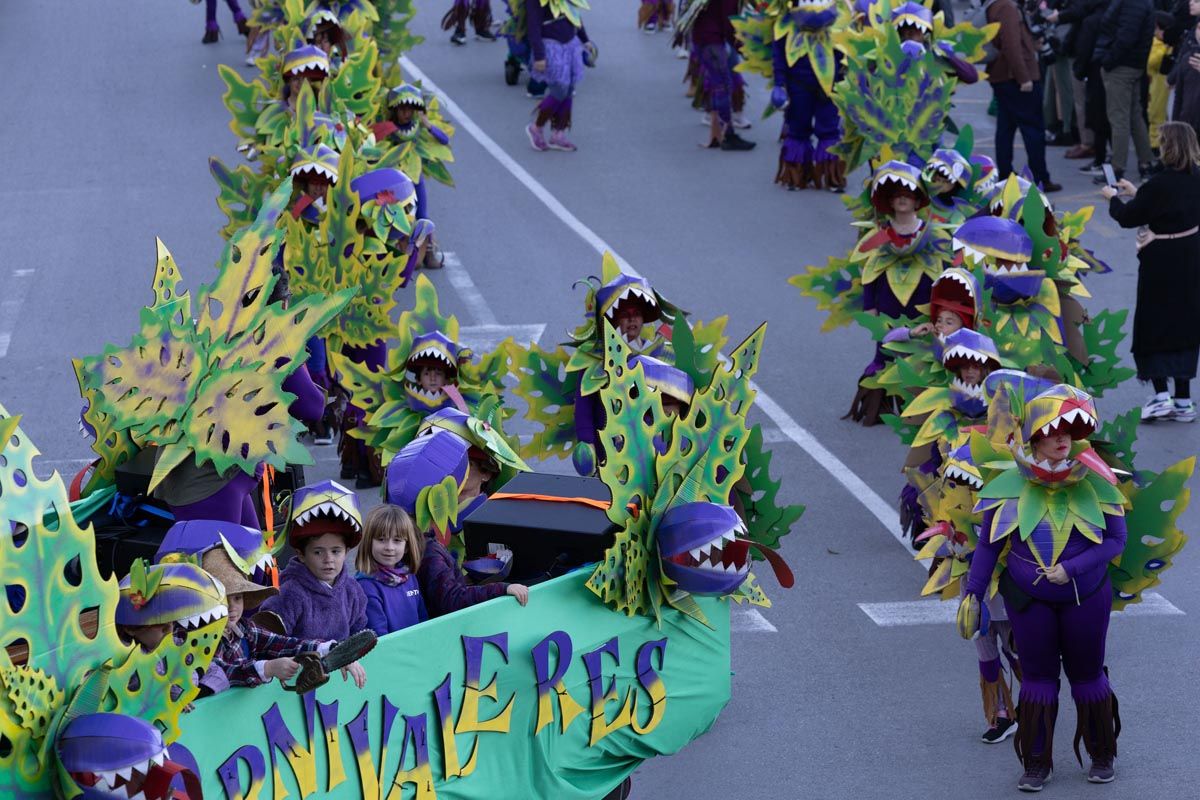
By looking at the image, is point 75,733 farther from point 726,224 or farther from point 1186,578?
point 726,224

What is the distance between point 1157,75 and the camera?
61.7ft

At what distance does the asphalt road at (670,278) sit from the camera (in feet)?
28.0

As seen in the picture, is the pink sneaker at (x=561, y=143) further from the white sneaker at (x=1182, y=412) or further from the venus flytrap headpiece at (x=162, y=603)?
the venus flytrap headpiece at (x=162, y=603)

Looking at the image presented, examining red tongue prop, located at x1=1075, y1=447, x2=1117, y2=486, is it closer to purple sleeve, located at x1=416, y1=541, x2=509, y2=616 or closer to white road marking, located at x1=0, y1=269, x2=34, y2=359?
purple sleeve, located at x1=416, y1=541, x2=509, y2=616

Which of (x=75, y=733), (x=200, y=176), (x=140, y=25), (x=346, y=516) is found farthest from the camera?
(x=140, y=25)

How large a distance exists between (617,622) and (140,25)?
22.0 m

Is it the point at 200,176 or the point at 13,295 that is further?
the point at 200,176

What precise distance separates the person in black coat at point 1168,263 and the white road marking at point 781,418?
2290 mm

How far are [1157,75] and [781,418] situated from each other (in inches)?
307

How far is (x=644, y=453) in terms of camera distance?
7.17 m

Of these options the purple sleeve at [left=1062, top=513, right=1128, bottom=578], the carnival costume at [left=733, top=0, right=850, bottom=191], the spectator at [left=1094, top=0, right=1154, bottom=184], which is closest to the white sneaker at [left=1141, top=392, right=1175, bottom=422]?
the carnival costume at [left=733, top=0, right=850, bottom=191]

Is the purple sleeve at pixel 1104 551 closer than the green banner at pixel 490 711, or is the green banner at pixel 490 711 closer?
the green banner at pixel 490 711

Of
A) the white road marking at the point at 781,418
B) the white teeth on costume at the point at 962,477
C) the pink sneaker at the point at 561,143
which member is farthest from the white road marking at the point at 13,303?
the white teeth on costume at the point at 962,477

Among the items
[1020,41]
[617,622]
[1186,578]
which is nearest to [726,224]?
[1020,41]
